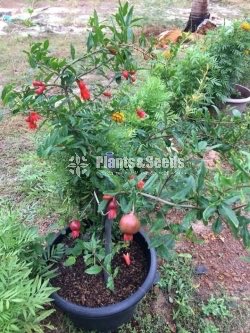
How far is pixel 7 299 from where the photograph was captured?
4.04 feet

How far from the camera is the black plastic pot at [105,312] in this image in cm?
151

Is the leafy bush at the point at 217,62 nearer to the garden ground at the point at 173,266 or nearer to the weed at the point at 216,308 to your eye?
the garden ground at the point at 173,266

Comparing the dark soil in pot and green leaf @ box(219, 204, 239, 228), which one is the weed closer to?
the dark soil in pot

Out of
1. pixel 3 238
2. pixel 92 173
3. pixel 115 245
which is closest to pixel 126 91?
pixel 92 173

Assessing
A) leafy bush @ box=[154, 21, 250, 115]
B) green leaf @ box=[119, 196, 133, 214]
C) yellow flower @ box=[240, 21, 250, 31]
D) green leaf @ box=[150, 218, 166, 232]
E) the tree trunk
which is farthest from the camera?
the tree trunk

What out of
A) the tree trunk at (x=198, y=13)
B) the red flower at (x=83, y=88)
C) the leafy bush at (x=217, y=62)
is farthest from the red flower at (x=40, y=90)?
the tree trunk at (x=198, y=13)

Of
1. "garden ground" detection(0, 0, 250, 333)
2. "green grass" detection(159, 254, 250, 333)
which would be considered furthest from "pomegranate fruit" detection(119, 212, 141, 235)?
"green grass" detection(159, 254, 250, 333)

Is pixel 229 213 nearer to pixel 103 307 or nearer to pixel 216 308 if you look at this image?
pixel 103 307

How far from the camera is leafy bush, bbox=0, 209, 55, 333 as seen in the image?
4.13 ft

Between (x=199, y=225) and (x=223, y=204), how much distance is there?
55.5 inches

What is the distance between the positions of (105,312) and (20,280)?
389mm

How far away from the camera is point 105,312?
4.96 feet

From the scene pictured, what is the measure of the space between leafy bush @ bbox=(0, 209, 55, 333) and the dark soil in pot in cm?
13

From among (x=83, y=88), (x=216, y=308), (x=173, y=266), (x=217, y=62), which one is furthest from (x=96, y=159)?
(x=217, y=62)
